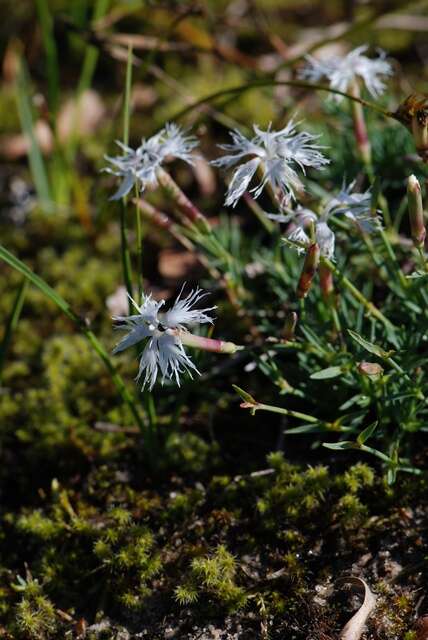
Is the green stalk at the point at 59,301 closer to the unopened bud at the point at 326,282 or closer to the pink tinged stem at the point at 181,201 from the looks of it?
the pink tinged stem at the point at 181,201

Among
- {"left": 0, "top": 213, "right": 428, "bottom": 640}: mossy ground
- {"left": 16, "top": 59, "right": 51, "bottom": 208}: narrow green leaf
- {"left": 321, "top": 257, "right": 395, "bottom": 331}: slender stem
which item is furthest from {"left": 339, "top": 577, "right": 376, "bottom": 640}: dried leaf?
{"left": 16, "top": 59, "right": 51, "bottom": 208}: narrow green leaf

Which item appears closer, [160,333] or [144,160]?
[160,333]

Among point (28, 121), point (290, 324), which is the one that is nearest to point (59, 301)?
point (290, 324)

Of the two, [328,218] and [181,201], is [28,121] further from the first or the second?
[328,218]

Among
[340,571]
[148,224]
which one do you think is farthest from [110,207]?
[340,571]

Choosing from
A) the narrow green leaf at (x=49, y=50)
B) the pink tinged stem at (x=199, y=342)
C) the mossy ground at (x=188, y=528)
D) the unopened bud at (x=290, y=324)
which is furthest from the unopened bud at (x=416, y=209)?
the narrow green leaf at (x=49, y=50)

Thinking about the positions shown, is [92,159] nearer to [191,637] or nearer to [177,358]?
[177,358]
